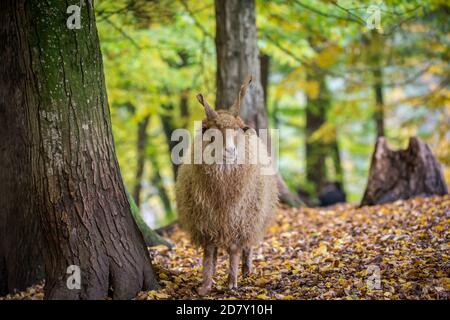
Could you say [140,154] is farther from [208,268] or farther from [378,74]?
[208,268]

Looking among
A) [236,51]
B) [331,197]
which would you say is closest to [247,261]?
[236,51]

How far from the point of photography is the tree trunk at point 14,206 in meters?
5.83

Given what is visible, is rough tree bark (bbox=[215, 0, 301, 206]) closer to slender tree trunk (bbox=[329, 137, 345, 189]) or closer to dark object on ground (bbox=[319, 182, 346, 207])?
dark object on ground (bbox=[319, 182, 346, 207])

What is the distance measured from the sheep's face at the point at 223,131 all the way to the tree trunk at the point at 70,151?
974mm

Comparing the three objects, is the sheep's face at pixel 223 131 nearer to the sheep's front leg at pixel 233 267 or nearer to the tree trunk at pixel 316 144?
the sheep's front leg at pixel 233 267

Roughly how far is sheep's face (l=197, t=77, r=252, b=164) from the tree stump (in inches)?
184

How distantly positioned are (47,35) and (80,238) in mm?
1904

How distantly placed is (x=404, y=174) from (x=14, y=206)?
256 inches

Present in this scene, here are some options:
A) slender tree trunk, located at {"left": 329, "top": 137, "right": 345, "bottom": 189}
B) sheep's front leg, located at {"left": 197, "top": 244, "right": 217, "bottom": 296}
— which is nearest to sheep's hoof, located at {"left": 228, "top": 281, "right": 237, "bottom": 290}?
sheep's front leg, located at {"left": 197, "top": 244, "right": 217, "bottom": 296}

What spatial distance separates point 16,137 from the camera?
234 inches

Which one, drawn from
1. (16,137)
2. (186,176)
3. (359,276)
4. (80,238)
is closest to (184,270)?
(186,176)

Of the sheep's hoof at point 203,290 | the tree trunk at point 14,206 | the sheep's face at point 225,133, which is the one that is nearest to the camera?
the sheep's face at point 225,133

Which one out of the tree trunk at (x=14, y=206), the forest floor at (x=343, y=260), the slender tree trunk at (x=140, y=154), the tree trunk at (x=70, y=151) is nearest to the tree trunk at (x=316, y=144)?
the slender tree trunk at (x=140, y=154)
